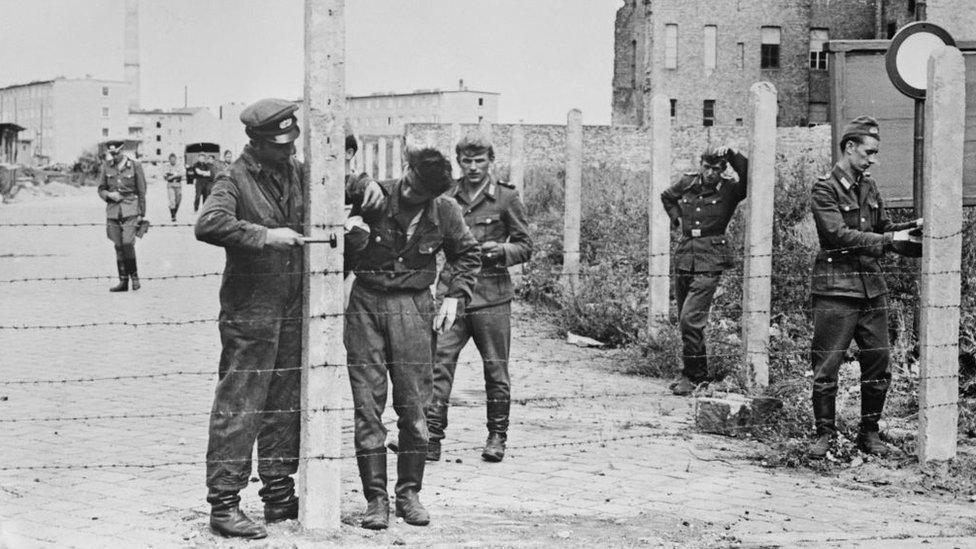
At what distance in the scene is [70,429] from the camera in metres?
8.39

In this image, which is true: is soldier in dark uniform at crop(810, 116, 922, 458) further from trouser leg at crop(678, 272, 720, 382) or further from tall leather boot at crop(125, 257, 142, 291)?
tall leather boot at crop(125, 257, 142, 291)

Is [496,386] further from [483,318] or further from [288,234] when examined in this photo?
[288,234]

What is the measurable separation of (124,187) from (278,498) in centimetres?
1162

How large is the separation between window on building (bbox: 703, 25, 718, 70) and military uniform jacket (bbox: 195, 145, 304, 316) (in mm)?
57437

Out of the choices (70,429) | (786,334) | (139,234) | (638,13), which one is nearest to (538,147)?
(638,13)

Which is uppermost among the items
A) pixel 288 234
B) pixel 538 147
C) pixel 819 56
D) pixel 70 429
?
pixel 819 56

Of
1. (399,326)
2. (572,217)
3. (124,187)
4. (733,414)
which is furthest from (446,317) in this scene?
(124,187)

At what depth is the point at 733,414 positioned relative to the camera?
887 centimetres

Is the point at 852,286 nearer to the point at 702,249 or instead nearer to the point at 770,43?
the point at 702,249

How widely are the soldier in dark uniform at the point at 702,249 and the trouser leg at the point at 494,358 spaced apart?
118 inches

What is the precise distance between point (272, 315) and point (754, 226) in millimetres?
5551

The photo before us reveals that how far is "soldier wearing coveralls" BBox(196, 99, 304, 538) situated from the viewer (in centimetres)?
580

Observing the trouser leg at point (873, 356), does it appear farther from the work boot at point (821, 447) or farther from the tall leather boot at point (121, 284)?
the tall leather boot at point (121, 284)

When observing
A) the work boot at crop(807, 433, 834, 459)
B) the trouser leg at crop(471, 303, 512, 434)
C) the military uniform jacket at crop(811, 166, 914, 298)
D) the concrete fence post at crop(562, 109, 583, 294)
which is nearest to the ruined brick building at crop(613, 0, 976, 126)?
the concrete fence post at crop(562, 109, 583, 294)
